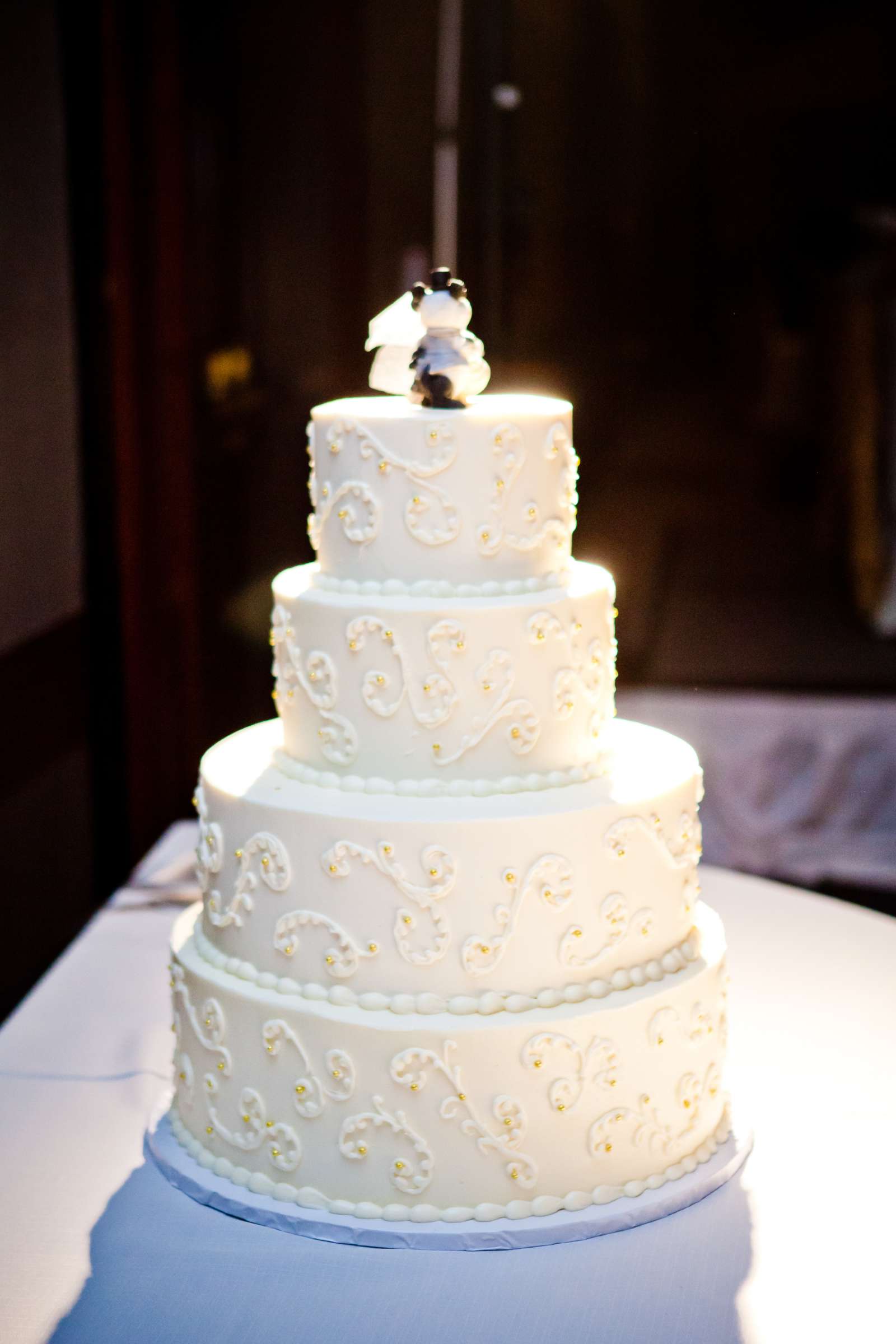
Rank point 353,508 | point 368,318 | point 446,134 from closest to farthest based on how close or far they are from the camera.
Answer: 1. point 353,508
2. point 446,134
3. point 368,318

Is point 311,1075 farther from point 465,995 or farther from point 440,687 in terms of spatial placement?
point 440,687

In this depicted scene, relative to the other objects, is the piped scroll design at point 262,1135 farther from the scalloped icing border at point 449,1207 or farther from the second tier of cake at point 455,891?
the second tier of cake at point 455,891

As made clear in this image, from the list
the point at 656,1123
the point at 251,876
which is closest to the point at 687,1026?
the point at 656,1123

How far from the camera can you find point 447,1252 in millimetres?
1817

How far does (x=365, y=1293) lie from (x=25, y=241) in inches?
95.8

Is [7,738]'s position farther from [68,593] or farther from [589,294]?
[589,294]

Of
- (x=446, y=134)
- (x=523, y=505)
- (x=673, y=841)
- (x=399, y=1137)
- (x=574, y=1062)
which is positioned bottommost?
(x=399, y=1137)

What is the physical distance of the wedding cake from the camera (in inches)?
72.2

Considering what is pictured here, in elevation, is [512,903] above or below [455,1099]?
above

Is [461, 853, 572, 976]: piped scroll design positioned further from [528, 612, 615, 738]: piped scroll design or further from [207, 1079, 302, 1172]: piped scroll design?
[207, 1079, 302, 1172]: piped scroll design

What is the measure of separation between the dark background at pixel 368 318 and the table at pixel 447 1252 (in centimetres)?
115

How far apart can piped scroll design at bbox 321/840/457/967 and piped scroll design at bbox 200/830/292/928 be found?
0.23 ft

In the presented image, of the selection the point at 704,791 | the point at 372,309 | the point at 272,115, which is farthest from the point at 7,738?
the point at 704,791

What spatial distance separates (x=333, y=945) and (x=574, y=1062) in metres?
0.35
